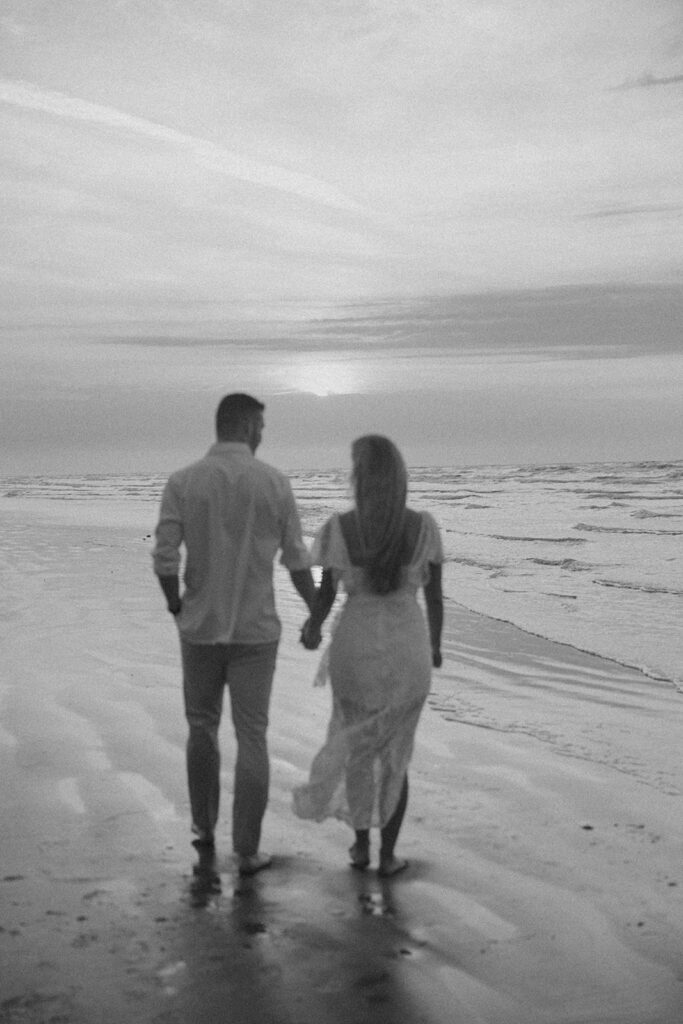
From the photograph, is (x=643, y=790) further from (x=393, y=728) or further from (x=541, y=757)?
(x=393, y=728)

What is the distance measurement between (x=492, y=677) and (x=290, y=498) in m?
4.51

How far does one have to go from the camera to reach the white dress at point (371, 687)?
15.3 feet

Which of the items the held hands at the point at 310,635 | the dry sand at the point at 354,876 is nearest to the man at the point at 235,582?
the held hands at the point at 310,635

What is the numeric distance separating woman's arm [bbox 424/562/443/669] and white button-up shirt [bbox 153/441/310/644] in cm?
63

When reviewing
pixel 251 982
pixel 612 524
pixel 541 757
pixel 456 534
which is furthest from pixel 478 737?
pixel 612 524

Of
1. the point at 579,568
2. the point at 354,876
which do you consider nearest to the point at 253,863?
the point at 354,876

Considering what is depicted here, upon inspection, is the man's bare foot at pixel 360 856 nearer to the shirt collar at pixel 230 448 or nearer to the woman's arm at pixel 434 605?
the woman's arm at pixel 434 605

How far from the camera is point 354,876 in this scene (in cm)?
456

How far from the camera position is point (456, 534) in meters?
24.4

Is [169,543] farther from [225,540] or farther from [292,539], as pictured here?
[292,539]

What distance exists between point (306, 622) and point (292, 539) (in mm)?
411

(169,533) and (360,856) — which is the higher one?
(169,533)

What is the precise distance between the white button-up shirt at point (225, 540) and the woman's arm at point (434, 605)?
2.05 ft

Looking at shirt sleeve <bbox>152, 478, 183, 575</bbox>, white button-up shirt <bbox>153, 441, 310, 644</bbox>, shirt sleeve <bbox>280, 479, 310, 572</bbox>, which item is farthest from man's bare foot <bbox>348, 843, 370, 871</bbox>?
shirt sleeve <bbox>152, 478, 183, 575</bbox>
